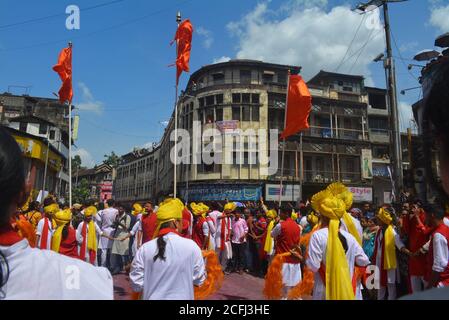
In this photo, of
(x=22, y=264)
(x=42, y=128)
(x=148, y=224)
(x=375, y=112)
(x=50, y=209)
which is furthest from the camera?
(x=42, y=128)

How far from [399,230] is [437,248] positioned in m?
2.25

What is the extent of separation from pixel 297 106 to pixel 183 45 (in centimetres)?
470

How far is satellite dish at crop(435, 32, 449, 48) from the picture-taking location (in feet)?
63.0

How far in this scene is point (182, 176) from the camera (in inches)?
1268

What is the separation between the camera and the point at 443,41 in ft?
64.1

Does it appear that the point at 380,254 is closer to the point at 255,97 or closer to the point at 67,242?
the point at 67,242

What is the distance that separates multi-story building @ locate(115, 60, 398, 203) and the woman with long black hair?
2664 cm

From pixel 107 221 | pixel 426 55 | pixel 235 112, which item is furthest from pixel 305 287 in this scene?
pixel 235 112

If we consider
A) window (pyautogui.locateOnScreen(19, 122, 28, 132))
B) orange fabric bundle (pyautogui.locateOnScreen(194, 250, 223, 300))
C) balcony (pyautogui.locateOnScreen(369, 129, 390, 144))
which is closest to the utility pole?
orange fabric bundle (pyautogui.locateOnScreen(194, 250, 223, 300))

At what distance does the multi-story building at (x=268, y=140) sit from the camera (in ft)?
94.7

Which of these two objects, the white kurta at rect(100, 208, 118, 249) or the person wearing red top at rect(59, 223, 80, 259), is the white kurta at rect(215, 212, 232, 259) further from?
the person wearing red top at rect(59, 223, 80, 259)

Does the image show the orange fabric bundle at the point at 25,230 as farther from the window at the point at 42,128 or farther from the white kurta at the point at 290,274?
the window at the point at 42,128
